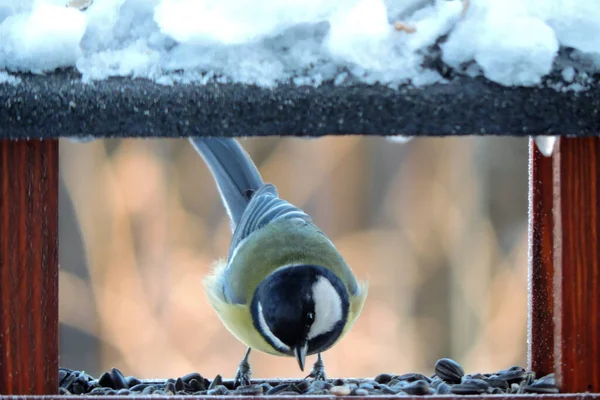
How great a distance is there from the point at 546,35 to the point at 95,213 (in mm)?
4283

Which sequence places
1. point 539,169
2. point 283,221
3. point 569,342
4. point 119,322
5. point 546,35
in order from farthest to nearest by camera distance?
1. point 119,322
2. point 283,221
3. point 539,169
4. point 569,342
5. point 546,35

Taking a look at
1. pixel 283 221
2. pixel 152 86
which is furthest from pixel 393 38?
pixel 283 221

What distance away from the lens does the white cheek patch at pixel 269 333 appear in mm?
2078

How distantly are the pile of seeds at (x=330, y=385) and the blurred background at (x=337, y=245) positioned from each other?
125 inches

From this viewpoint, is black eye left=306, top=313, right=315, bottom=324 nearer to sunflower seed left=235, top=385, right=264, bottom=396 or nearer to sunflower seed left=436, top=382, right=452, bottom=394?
sunflower seed left=235, top=385, right=264, bottom=396

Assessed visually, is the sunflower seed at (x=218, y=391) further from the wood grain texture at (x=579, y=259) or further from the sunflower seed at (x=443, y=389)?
the wood grain texture at (x=579, y=259)

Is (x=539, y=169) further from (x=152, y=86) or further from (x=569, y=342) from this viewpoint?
(x=152, y=86)

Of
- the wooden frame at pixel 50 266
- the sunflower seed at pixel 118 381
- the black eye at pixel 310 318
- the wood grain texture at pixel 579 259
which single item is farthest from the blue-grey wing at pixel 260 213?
the wood grain texture at pixel 579 259

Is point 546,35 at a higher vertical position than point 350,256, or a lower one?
lower

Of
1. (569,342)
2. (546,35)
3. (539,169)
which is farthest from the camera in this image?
(539,169)

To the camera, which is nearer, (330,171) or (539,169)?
(539,169)

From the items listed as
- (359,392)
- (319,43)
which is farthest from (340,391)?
(319,43)

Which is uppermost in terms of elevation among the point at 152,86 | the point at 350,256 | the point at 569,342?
the point at 350,256

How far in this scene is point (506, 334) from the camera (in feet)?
17.5
